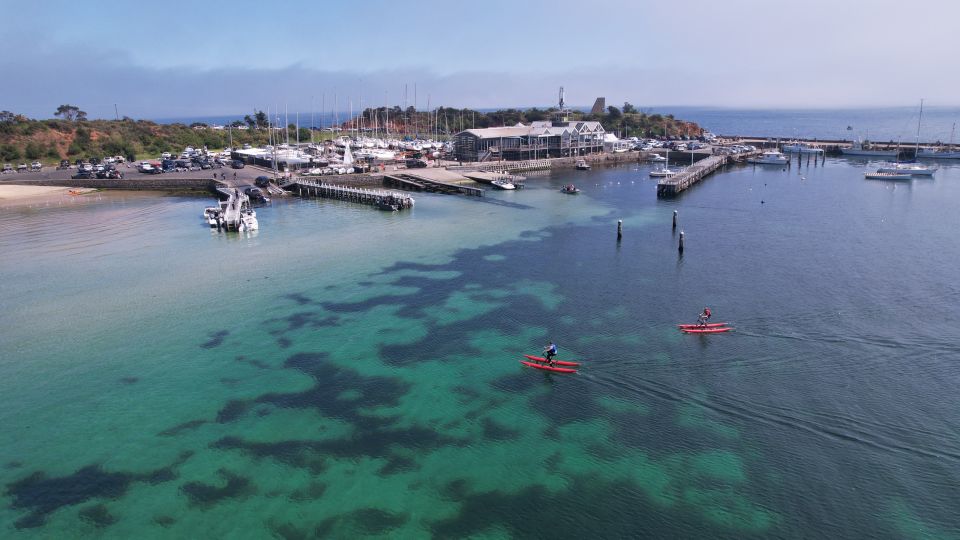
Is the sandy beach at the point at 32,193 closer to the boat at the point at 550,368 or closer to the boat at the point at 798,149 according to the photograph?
the boat at the point at 550,368

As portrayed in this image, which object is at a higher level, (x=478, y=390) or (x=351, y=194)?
(x=351, y=194)

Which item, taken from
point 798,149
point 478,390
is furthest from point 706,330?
point 798,149

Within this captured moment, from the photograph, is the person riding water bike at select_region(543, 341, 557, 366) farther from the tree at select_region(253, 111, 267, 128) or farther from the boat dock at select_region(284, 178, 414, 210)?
the tree at select_region(253, 111, 267, 128)

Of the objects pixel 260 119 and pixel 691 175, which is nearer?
pixel 691 175

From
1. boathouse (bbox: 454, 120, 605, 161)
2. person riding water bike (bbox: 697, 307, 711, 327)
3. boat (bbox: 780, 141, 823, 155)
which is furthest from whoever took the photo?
boat (bbox: 780, 141, 823, 155)

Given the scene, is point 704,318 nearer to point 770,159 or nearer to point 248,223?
point 248,223

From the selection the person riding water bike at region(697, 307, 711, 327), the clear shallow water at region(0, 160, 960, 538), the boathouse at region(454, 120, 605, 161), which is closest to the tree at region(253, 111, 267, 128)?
the boathouse at region(454, 120, 605, 161)
